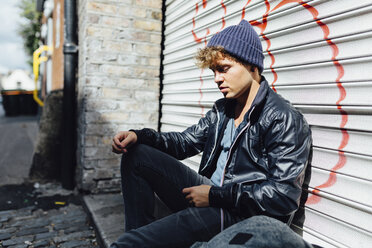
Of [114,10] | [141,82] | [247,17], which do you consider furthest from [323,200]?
[114,10]

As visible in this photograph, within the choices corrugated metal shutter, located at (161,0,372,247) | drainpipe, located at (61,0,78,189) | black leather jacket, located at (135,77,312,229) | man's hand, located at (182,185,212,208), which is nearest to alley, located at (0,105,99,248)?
drainpipe, located at (61,0,78,189)

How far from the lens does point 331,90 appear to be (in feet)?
5.75

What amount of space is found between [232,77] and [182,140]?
28.6 inches

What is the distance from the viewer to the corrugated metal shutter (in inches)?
62.0

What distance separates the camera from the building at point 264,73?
162 cm

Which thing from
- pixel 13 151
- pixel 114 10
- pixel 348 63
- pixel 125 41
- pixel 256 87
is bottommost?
pixel 13 151

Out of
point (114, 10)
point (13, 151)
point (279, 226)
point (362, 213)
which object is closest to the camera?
point (279, 226)

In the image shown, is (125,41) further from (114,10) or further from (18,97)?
(18,97)

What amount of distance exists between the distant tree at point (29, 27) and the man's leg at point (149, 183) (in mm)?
20331

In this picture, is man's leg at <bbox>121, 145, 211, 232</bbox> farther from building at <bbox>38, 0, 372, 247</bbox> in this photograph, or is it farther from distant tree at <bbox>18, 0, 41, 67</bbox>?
distant tree at <bbox>18, 0, 41, 67</bbox>

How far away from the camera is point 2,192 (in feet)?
13.1

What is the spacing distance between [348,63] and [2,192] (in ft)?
13.7

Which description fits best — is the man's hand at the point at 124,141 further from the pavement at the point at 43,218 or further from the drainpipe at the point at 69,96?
the drainpipe at the point at 69,96

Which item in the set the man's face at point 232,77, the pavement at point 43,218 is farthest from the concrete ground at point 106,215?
the man's face at point 232,77
